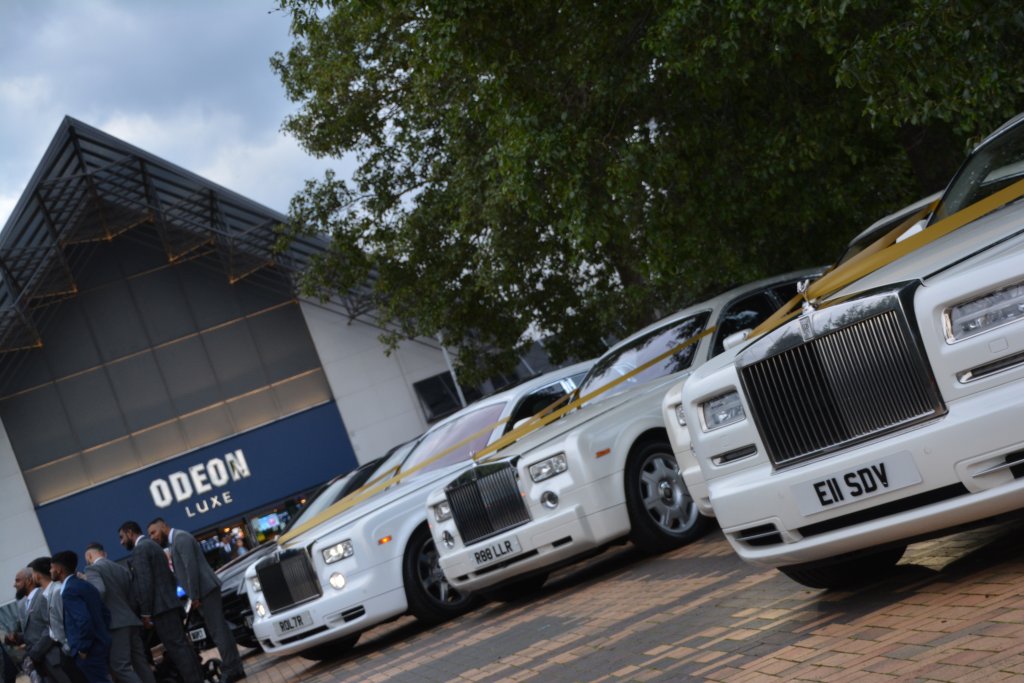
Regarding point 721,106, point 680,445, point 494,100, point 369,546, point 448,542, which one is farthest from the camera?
point 721,106

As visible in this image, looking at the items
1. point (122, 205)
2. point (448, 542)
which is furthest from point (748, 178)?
point (122, 205)

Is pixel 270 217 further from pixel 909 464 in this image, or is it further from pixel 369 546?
pixel 909 464

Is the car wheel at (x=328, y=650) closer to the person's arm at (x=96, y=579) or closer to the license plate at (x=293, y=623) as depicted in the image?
the license plate at (x=293, y=623)

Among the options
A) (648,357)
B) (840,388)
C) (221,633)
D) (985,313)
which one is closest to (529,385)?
(648,357)

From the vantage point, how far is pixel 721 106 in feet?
51.2

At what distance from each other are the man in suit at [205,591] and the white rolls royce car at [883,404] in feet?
27.9

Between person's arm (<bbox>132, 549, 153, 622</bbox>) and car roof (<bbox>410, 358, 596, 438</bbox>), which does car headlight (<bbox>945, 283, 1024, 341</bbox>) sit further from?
person's arm (<bbox>132, 549, 153, 622</bbox>)

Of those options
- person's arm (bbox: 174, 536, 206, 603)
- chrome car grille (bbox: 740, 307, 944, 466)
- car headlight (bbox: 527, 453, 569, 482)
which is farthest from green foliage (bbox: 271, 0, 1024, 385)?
chrome car grille (bbox: 740, 307, 944, 466)

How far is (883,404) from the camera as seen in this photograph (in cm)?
535

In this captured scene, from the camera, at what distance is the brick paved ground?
4977 millimetres

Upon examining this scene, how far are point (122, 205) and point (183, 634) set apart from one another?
32.7 m

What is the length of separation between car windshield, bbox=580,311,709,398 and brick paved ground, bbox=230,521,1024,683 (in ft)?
5.00

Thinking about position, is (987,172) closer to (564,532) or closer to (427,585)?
(564,532)

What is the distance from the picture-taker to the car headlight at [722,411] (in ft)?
20.2
